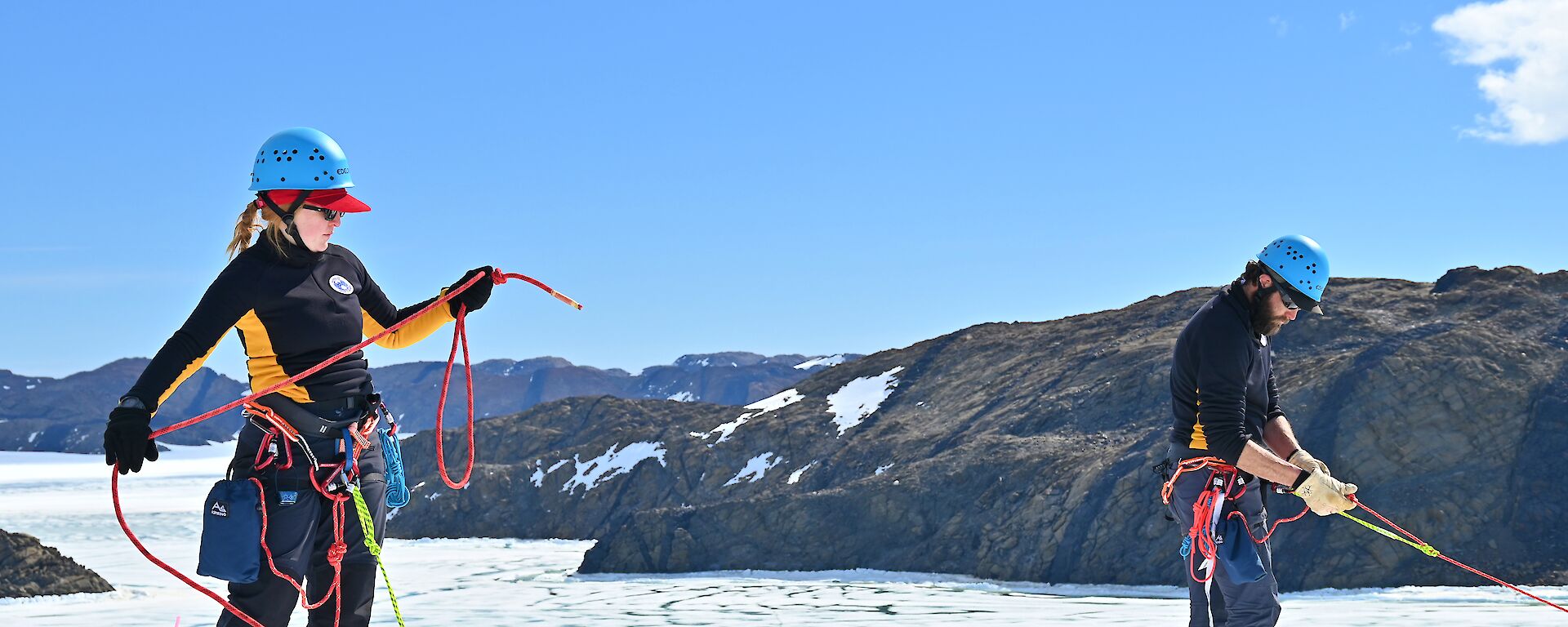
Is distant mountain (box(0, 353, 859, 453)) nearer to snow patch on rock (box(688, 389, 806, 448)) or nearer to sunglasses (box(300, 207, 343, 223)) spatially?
snow patch on rock (box(688, 389, 806, 448))

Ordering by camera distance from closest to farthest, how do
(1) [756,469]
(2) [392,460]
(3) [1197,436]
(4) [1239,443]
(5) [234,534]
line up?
1. (5) [234,534]
2. (2) [392,460]
3. (4) [1239,443]
4. (3) [1197,436]
5. (1) [756,469]

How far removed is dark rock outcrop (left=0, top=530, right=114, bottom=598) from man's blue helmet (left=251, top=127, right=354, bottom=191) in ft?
77.0

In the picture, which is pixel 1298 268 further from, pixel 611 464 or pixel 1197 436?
pixel 611 464

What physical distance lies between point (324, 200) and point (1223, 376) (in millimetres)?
3858

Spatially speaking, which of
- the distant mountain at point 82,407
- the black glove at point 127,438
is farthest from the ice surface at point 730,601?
the distant mountain at point 82,407

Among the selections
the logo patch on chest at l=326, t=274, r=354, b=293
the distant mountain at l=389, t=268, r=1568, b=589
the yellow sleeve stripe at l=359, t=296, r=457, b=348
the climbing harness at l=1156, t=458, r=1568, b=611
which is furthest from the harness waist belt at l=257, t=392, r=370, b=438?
the distant mountain at l=389, t=268, r=1568, b=589

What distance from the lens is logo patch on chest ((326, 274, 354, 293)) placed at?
5.15 metres

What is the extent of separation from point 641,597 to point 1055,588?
7706 mm

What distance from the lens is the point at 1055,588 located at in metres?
25.6

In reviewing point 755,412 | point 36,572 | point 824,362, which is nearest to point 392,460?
point 36,572

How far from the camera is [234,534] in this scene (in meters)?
4.84

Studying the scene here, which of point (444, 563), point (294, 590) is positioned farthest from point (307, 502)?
point (444, 563)

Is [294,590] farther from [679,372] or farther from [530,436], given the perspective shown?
[679,372]

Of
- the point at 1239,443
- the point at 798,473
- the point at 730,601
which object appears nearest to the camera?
the point at 1239,443
